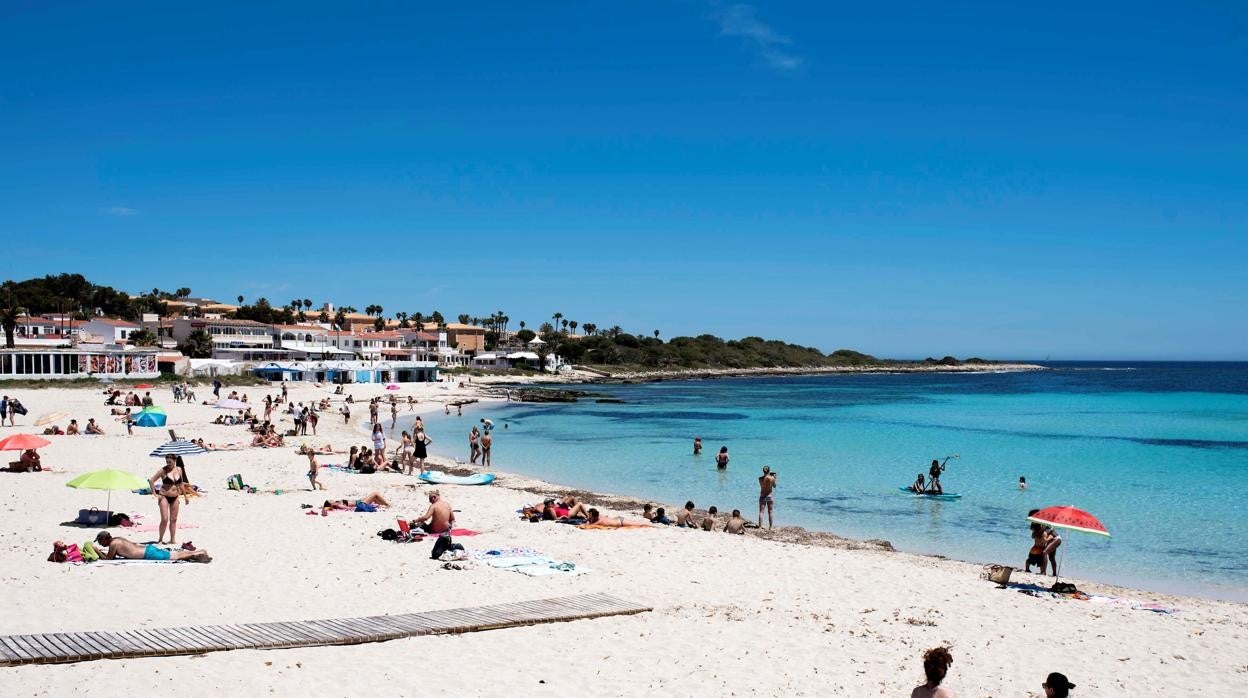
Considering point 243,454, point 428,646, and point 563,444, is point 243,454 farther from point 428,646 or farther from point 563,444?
point 428,646

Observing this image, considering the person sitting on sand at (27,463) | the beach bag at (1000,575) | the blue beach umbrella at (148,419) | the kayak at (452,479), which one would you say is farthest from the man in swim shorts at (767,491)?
the blue beach umbrella at (148,419)

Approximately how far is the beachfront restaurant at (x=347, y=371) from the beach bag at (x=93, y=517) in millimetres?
49115

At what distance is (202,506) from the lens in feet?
55.0

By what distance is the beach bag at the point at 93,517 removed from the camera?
46.6 ft

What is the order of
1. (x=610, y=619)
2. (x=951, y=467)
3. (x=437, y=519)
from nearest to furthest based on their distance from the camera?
(x=610, y=619), (x=437, y=519), (x=951, y=467)

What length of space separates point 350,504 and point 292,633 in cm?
892

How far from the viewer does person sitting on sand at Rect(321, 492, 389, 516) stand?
16.6m

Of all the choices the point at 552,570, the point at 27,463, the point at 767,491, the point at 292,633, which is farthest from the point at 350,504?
the point at 292,633

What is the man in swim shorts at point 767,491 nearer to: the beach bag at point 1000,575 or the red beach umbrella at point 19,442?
the beach bag at point 1000,575

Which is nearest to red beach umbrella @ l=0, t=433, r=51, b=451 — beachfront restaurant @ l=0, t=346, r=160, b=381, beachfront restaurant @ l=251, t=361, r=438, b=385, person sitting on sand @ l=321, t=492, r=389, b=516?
person sitting on sand @ l=321, t=492, r=389, b=516

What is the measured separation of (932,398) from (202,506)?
74.6 metres

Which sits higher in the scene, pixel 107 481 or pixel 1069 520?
pixel 107 481

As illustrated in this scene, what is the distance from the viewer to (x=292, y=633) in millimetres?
8727

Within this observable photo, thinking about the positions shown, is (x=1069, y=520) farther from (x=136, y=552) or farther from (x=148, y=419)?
(x=148, y=419)
